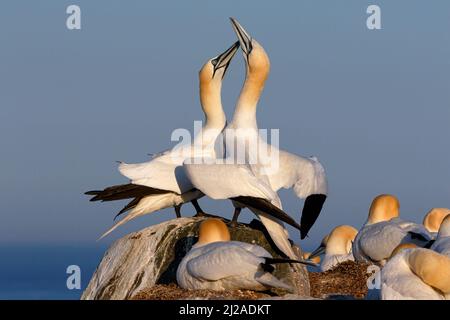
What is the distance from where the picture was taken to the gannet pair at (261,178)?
15.2 meters

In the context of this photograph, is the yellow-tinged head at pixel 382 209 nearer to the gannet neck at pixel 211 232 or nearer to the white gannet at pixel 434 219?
the white gannet at pixel 434 219

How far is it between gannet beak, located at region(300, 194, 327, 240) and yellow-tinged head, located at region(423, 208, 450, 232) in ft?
18.4

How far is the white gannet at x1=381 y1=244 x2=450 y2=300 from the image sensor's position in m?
12.8

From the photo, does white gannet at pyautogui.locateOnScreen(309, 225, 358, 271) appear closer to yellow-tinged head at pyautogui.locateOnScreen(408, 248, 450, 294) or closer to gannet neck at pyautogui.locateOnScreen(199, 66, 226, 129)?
gannet neck at pyautogui.locateOnScreen(199, 66, 226, 129)

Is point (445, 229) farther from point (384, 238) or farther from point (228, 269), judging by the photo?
point (228, 269)

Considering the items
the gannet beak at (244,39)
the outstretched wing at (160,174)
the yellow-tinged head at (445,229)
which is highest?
the gannet beak at (244,39)

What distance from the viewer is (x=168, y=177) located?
52.2 feet

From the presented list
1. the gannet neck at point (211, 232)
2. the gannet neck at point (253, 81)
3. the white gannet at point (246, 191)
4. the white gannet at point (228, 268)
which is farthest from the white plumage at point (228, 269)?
the gannet neck at point (253, 81)

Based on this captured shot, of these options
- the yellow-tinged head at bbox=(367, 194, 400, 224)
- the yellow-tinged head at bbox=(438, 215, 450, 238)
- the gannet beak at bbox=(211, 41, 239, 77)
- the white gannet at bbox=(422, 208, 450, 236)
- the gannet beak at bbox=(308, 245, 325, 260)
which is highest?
the gannet beak at bbox=(211, 41, 239, 77)

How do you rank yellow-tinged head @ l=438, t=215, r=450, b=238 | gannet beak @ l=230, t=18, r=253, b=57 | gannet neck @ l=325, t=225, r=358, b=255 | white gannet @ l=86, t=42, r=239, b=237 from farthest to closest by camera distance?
1. gannet neck @ l=325, t=225, r=358, b=255
2. gannet beak @ l=230, t=18, r=253, b=57
3. yellow-tinged head @ l=438, t=215, r=450, b=238
4. white gannet @ l=86, t=42, r=239, b=237

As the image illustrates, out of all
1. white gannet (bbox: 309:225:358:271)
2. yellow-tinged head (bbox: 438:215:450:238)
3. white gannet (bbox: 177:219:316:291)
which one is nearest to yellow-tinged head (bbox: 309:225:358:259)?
white gannet (bbox: 309:225:358:271)
